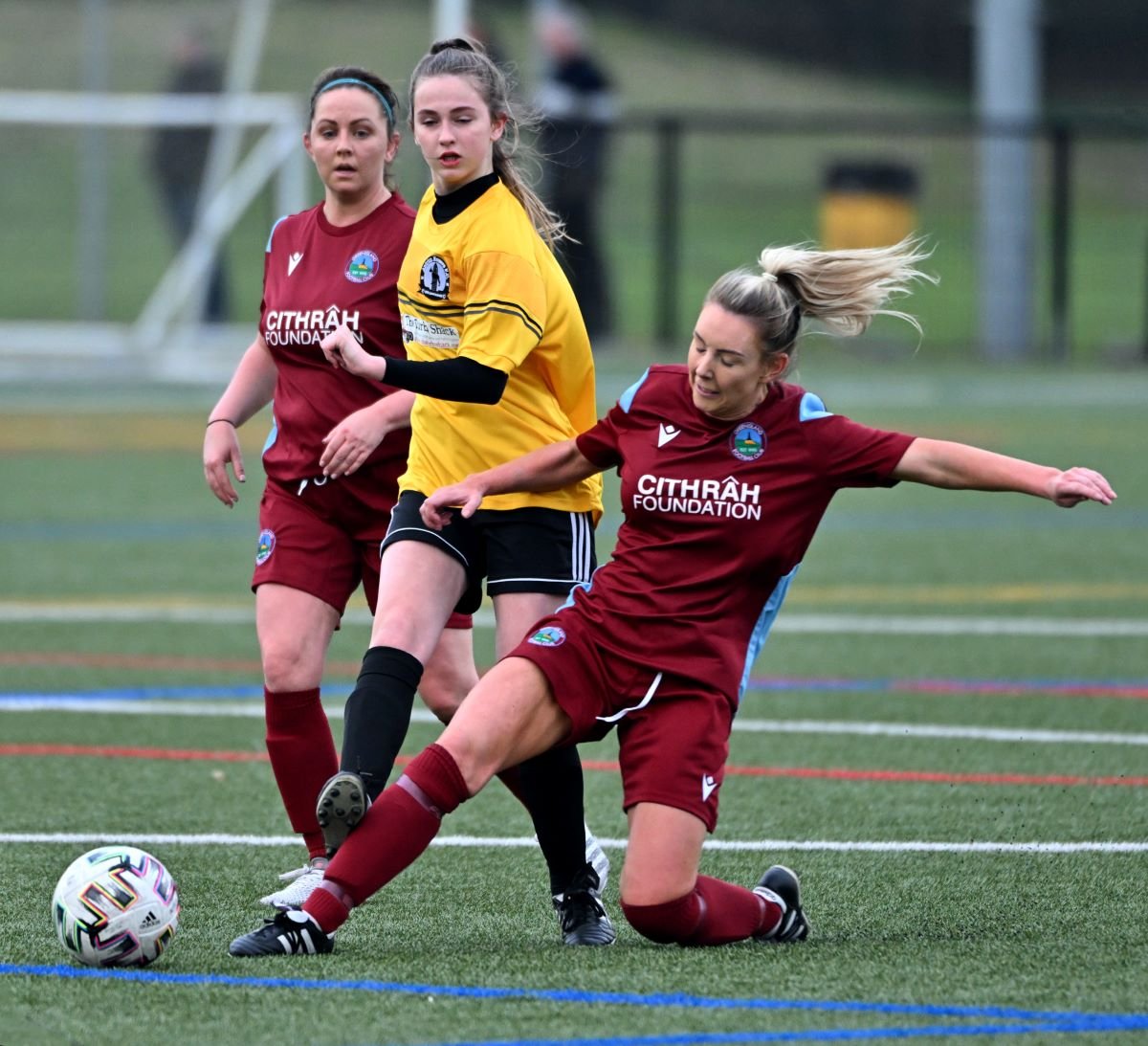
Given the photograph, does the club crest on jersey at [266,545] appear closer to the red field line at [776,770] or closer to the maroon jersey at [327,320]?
the maroon jersey at [327,320]

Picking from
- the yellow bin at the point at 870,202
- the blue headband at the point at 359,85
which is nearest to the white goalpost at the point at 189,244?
the yellow bin at the point at 870,202

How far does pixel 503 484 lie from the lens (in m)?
5.32

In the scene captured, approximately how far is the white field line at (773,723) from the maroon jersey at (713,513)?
8.20 feet

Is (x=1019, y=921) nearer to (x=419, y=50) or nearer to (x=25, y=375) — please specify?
(x=25, y=375)

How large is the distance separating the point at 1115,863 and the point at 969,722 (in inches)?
78.8

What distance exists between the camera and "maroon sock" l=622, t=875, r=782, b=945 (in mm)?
4973

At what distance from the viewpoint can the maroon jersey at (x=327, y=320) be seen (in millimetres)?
5773

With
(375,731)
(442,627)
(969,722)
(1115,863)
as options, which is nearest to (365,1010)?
(375,731)

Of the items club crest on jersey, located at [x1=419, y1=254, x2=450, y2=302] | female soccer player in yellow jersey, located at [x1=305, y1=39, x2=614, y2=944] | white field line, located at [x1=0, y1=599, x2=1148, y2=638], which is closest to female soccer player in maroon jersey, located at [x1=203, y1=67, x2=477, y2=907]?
female soccer player in yellow jersey, located at [x1=305, y1=39, x2=614, y2=944]

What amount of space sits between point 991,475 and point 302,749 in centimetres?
188

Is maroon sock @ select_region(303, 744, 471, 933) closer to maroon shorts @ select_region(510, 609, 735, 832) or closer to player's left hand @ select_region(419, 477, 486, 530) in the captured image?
maroon shorts @ select_region(510, 609, 735, 832)

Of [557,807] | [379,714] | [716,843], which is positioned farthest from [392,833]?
[716,843]

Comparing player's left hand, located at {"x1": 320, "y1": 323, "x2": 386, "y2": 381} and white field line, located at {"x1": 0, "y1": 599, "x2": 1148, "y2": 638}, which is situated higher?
player's left hand, located at {"x1": 320, "y1": 323, "x2": 386, "y2": 381}

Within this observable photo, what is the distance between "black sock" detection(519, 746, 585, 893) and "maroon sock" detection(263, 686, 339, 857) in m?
0.62
